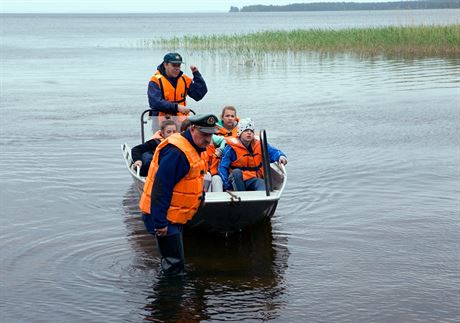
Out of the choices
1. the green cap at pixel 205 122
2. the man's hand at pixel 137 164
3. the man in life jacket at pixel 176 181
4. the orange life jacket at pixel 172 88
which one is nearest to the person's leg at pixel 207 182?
the man's hand at pixel 137 164

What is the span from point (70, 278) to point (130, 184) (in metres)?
4.37

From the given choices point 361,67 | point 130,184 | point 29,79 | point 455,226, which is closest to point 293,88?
point 361,67

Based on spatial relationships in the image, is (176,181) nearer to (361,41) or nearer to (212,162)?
(212,162)

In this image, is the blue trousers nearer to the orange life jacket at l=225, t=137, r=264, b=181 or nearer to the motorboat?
the orange life jacket at l=225, t=137, r=264, b=181

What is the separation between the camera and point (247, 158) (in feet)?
31.6

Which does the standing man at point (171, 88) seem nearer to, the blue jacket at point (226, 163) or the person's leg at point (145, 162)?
the person's leg at point (145, 162)

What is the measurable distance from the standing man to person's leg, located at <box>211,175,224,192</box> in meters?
1.67

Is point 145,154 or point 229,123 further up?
point 229,123

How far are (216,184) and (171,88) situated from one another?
2.19 m

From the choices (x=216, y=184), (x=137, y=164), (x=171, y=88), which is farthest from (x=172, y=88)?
(x=216, y=184)

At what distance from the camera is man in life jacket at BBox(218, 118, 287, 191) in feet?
31.2

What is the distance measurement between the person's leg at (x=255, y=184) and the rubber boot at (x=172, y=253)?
215 cm

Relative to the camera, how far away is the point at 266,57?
3772 cm

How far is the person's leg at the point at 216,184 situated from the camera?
9.33 metres
